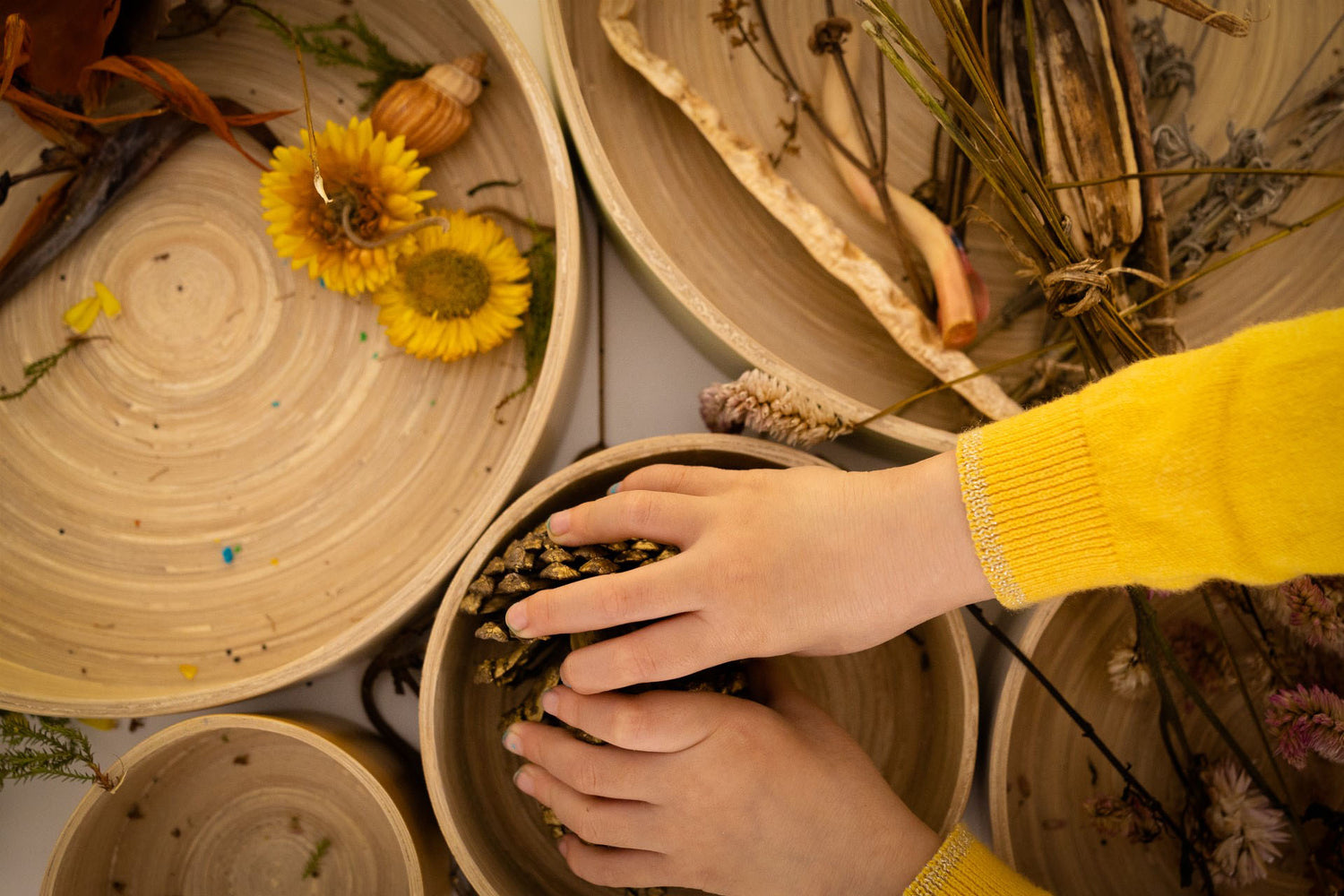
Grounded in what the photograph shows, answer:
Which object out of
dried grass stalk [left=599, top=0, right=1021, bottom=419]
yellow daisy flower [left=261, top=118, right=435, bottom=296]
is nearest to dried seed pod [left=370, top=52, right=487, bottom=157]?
yellow daisy flower [left=261, top=118, right=435, bottom=296]

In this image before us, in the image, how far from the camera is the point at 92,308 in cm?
70

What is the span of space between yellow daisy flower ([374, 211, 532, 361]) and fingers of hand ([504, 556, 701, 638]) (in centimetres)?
27

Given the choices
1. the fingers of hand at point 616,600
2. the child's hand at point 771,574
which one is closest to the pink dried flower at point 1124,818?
the child's hand at point 771,574

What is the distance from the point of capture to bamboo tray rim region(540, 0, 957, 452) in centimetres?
58

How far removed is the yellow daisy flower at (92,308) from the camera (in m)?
0.70

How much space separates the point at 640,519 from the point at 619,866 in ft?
0.83

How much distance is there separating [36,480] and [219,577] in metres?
0.19

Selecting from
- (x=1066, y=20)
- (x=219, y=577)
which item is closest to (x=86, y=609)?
(x=219, y=577)

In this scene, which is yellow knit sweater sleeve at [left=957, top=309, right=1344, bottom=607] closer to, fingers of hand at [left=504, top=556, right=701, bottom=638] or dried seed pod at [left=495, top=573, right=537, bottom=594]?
fingers of hand at [left=504, top=556, right=701, bottom=638]

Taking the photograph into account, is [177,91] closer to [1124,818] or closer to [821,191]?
[821,191]

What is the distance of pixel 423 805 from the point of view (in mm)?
663

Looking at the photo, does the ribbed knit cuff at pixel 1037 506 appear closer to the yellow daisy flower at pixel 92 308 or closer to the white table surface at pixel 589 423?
the white table surface at pixel 589 423

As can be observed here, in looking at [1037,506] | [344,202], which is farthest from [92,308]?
[1037,506]

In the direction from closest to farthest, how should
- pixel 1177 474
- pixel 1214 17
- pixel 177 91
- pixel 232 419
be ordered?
pixel 1177 474, pixel 1214 17, pixel 177 91, pixel 232 419
